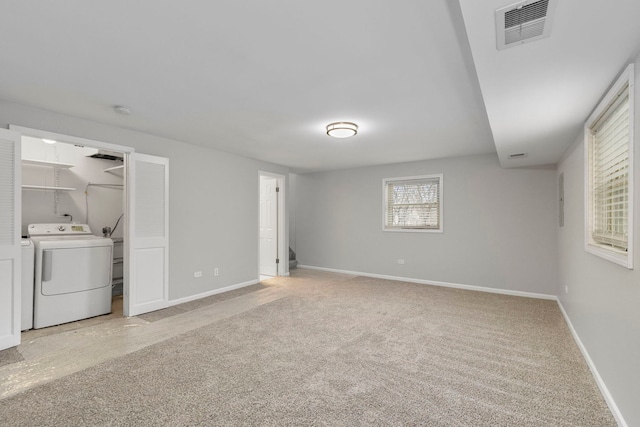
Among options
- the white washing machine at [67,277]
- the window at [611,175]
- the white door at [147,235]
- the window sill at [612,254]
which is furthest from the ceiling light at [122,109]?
the window sill at [612,254]

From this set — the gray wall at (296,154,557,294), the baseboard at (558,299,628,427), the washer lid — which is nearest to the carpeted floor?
the baseboard at (558,299,628,427)

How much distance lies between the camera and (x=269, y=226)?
21.6ft

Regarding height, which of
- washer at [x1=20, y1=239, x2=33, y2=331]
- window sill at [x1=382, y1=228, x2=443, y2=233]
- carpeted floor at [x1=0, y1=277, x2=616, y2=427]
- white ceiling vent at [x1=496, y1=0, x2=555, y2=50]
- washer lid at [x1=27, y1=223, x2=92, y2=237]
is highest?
white ceiling vent at [x1=496, y1=0, x2=555, y2=50]

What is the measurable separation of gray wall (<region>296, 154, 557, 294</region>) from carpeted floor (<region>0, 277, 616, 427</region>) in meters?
1.37

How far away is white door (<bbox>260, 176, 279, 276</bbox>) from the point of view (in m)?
6.46

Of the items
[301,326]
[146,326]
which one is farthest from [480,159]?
[146,326]

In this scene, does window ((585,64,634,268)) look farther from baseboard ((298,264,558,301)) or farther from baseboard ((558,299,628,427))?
baseboard ((298,264,558,301))

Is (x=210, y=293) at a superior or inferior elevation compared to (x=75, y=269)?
inferior

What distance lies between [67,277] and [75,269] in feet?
0.37

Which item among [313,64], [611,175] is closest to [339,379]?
[313,64]

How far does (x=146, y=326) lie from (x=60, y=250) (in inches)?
51.7

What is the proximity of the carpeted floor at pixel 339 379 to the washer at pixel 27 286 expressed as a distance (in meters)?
1.54

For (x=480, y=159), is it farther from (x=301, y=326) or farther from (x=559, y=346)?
(x=301, y=326)

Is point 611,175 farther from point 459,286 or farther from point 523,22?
point 459,286
